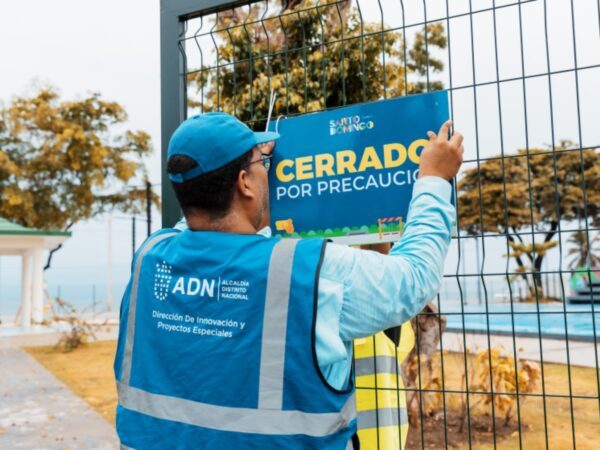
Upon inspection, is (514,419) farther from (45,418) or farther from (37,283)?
(37,283)

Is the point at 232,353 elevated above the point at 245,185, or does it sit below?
below

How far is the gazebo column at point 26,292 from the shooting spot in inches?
647

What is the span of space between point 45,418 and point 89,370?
10.8 feet

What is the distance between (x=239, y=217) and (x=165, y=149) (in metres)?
1.43

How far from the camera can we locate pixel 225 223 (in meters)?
1.38

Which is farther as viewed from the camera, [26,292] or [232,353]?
[26,292]

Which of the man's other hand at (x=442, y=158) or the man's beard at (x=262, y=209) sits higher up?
the man's other hand at (x=442, y=158)

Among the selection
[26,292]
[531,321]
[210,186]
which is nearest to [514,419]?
[210,186]

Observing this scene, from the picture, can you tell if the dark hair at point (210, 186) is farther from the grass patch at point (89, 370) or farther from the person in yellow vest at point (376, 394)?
the grass patch at point (89, 370)

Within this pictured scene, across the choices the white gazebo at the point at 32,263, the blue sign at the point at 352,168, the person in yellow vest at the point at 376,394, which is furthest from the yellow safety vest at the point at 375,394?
the white gazebo at the point at 32,263

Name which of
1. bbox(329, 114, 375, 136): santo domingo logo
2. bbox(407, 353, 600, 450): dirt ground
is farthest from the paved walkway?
bbox(329, 114, 375, 136): santo domingo logo

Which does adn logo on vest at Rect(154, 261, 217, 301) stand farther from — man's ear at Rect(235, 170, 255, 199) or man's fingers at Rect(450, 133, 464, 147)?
man's fingers at Rect(450, 133, 464, 147)

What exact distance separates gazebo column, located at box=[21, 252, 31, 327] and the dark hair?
16.9 metres

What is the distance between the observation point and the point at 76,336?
11.8 metres
